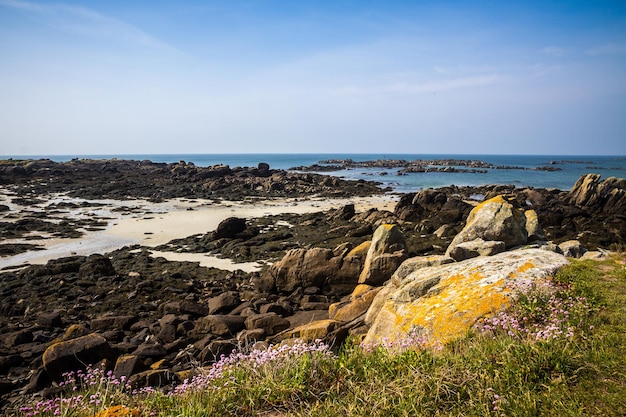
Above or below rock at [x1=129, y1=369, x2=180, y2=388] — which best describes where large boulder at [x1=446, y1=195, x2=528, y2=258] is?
above

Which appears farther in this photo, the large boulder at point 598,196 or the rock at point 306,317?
the large boulder at point 598,196

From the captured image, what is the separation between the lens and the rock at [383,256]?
13110 mm

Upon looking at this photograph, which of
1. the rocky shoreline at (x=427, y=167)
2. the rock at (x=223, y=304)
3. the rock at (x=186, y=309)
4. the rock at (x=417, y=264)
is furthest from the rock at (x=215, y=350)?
the rocky shoreline at (x=427, y=167)

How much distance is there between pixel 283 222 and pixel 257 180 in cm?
3448

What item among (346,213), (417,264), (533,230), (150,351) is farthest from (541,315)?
(346,213)

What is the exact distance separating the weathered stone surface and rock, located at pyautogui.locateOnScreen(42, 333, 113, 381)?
24.5ft

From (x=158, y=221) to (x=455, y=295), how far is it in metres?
33.2

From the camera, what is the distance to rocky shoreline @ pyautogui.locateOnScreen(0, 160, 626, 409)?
9477 mm

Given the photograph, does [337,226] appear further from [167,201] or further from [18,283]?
[167,201]

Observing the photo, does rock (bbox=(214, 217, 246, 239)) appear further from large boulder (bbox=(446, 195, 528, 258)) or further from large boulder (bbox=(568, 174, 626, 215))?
large boulder (bbox=(568, 174, 626, 215))

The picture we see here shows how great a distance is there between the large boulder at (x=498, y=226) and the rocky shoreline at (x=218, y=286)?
22 cm

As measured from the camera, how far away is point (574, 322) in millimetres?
4781

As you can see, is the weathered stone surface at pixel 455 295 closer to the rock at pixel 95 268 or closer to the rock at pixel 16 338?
the rock at pixel 16 338

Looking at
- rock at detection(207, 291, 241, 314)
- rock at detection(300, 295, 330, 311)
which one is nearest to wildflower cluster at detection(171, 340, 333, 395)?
rock at detection(300, 295, 330, 311)
